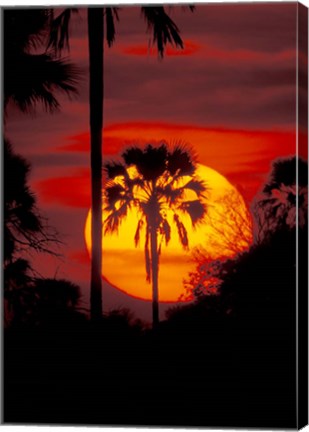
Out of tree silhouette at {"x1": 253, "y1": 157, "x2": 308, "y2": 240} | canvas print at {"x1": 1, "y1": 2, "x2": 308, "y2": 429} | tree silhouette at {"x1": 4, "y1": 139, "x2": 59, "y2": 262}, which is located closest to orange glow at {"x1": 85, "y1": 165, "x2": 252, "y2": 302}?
canvas print at {"x1": 1, "y1": 2, "x2": 308, "y2": 429}

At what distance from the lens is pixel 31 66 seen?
13.5 metres

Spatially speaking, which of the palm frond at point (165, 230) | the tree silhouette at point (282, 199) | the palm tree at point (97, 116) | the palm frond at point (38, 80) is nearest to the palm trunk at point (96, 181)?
the palm tree at point (97, 116)

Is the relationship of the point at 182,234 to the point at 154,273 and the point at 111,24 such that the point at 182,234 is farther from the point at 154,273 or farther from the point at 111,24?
the point at 111,24

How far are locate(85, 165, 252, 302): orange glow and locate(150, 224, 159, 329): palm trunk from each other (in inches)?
1.2

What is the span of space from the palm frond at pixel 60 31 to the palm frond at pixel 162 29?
0.63m

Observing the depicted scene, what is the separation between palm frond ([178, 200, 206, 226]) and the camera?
1308 centimetres

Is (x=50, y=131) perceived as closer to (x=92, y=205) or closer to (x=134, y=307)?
(x=92, y=205)

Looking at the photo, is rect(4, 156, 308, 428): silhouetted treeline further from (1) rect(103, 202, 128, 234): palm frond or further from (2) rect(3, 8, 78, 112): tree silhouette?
(2) rect(3, 8, 78, 112): tree silhouette

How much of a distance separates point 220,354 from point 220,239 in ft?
2.85

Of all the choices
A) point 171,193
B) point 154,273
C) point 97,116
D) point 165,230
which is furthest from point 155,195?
point 97,116

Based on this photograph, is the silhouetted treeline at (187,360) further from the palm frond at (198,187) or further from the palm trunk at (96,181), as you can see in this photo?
the palm frond at (198,187)

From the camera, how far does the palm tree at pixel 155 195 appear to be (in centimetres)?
1310

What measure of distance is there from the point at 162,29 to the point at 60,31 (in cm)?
82

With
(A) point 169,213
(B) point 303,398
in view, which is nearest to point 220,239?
(A) point 169,213
